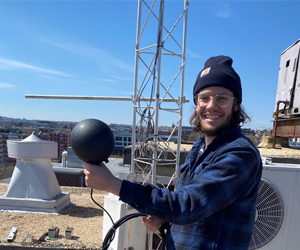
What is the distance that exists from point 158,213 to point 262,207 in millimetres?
2591

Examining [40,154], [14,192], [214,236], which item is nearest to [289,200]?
[214,236]

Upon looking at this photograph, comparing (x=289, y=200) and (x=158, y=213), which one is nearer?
(x=158, y=213)

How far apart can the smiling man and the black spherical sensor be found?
2.8 inches

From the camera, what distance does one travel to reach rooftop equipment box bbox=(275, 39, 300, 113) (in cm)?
767

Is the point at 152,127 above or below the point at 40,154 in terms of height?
above

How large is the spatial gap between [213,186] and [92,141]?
2.24 ft

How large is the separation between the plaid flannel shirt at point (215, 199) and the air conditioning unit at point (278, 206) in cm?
208

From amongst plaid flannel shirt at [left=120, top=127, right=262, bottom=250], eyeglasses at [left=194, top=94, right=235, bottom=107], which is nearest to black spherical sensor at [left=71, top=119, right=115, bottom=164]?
plaid flannel shirt at [left=120, top=127, right=262, bottom=250]

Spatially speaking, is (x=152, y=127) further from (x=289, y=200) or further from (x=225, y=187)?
(x=225, y=187)

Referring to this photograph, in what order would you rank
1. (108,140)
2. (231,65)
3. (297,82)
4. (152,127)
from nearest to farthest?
(108,140), (231,65), (152,127), (297,82)

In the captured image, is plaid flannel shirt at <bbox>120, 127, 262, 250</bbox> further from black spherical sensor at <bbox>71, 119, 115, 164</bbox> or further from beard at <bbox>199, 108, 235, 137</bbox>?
black spherical sensor at <bbox>71, 119, 115, 164</bbox>

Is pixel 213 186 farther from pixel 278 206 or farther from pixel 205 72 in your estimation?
pixel 278 206

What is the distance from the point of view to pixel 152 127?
521 centimetres

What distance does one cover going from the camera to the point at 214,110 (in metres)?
1.33
